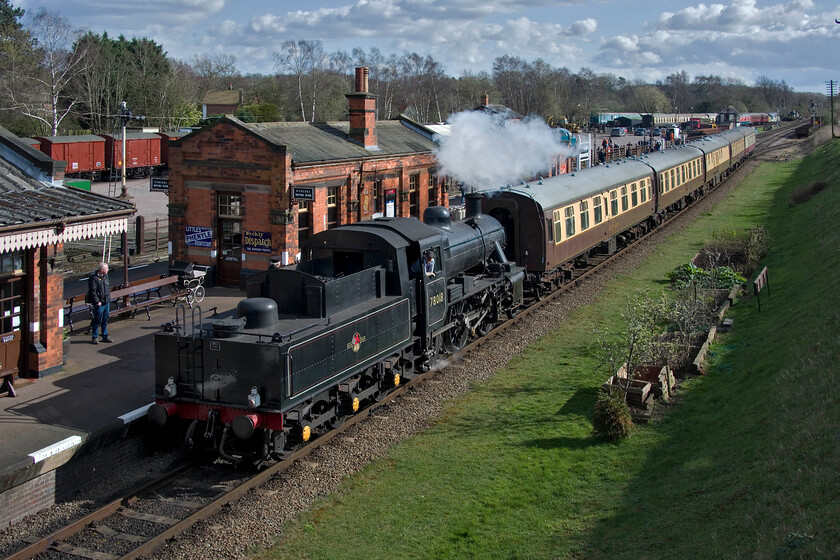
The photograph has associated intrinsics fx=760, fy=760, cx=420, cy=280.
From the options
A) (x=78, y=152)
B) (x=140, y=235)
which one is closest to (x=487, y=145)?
(x=140, y=235)

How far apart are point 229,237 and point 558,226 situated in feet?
28.3

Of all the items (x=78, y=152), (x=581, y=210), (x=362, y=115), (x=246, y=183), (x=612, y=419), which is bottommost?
(x=612, y=419)

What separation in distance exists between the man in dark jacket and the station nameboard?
5.72 metres

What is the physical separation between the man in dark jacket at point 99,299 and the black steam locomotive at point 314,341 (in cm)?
368

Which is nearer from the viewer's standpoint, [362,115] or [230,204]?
[230,204]

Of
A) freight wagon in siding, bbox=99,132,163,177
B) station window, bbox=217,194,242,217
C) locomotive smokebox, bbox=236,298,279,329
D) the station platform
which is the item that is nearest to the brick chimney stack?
station window, bbox=217,194,242,217

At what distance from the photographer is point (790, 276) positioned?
19.2 meters

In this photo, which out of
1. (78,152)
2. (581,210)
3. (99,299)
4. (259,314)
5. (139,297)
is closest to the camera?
(259,314)

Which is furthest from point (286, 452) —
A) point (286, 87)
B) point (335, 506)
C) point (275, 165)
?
point (286, 87)

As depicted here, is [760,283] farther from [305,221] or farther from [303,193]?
[305,221]

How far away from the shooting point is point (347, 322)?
35.1 ft

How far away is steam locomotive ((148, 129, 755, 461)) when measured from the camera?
9703 millimetres

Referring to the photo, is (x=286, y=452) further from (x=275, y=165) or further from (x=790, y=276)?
(x=790, y=276)

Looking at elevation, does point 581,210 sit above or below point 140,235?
above
